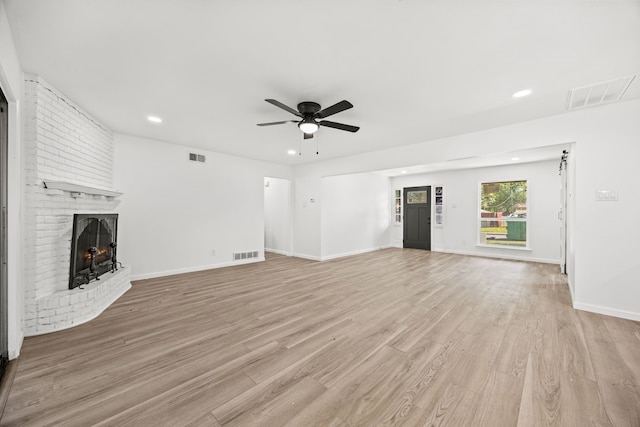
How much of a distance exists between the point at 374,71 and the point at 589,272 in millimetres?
3744

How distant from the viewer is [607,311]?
3.04 m

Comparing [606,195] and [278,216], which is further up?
[606,195]

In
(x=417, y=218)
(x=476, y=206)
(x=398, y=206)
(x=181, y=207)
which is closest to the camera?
(x=181, y=207)

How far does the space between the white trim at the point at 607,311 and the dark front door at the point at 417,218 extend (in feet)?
16.1

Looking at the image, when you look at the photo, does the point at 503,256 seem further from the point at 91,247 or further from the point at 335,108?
the point at 91,247

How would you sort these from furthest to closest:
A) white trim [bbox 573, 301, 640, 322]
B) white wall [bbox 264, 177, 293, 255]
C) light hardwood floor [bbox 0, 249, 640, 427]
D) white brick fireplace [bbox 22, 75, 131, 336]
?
white wall [bbox 264, 177, 293, 255], white trim [bbox 573, 301, 640, 322], white brick fireplace [bbox 22, 75, 131, 336], light hardwood floor [bbox 0, 249, 640, 427]

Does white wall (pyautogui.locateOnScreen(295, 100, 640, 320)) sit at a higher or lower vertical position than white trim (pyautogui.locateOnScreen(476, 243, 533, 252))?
higher

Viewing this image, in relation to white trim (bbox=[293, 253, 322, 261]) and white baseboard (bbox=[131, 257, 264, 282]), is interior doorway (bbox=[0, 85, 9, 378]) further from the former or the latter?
white trim (bbox=[293, 253, 322, 261])

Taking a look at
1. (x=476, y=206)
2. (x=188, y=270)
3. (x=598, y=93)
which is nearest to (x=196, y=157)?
(x=188, y=270)

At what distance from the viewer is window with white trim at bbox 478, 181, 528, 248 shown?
261 inches

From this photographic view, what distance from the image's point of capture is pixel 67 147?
305 cm

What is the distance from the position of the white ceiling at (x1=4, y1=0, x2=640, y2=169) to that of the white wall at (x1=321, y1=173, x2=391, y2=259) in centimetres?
356

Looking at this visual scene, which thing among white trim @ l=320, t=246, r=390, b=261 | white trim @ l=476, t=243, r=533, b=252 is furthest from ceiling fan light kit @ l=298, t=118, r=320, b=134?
white trim @ l=476, t=243, r=533, b=252

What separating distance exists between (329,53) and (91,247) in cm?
385
